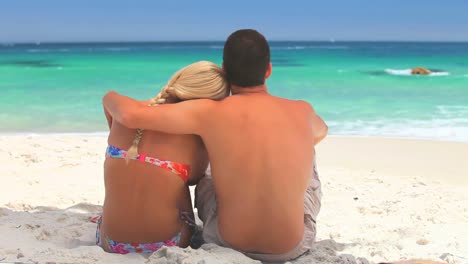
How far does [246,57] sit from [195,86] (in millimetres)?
259

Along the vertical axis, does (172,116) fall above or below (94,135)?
above

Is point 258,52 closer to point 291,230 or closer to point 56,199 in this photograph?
point 291,230

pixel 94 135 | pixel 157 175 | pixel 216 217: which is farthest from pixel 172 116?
pixel 94 135

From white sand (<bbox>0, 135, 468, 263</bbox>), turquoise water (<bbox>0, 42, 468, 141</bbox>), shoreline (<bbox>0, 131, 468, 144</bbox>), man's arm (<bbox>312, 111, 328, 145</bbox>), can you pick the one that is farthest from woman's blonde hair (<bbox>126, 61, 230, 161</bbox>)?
turquoise water (<bbox>0, 42, 468, 141</bbox>)

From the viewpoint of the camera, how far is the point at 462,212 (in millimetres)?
4191

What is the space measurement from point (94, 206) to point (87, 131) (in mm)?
4901

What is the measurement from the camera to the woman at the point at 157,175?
2695mm

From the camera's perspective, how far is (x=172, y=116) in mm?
2545

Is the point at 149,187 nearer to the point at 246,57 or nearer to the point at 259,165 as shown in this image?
the point at 259,165

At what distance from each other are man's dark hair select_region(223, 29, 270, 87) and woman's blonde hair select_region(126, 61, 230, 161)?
0.22 feet

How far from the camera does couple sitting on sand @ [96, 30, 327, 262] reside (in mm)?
2580

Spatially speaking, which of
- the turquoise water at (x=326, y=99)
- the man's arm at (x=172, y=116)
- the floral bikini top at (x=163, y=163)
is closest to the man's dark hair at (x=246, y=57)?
the man's arm at (x=172, y=116)

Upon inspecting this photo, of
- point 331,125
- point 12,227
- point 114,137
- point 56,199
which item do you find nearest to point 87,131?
point 331,125

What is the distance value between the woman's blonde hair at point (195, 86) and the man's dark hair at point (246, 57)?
7 centimetres
